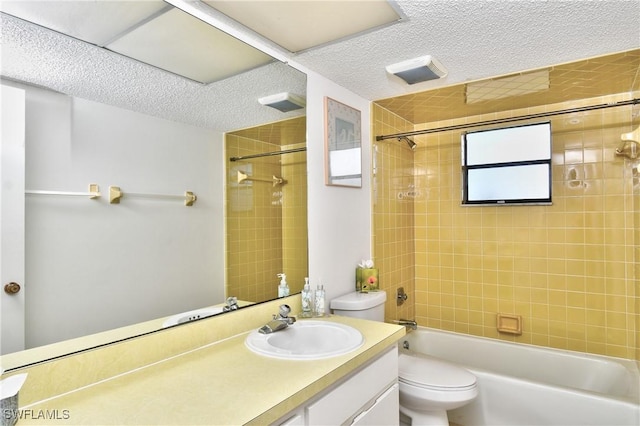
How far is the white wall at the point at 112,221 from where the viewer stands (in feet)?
3.34

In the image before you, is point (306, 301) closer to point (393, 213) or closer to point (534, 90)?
point (393, 213)

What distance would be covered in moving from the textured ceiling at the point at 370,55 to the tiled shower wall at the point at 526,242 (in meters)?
0.83

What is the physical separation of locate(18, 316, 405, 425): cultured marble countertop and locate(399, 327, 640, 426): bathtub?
1.32 meters

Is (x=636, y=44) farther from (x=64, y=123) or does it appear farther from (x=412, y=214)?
(x=64, y=123)

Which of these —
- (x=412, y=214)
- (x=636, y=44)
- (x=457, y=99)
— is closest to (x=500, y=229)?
(x=412, y=214)

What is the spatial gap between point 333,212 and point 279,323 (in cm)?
83

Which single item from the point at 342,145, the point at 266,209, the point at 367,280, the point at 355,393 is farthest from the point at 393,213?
the point at 355,393

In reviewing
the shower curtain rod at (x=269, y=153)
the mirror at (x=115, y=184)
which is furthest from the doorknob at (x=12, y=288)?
the shower curtain rod at (x=269, y=153)

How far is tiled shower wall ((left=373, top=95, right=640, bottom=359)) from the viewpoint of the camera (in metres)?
2.49

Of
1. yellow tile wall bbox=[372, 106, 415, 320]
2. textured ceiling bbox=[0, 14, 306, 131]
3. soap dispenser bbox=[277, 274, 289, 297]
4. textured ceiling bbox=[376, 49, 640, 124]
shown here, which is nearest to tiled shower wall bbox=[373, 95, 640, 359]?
yellow tile wall bbox=[372, 106, 415, 320]

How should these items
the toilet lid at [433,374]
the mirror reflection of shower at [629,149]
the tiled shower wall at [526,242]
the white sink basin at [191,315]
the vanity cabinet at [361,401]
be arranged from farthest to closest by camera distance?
the tiled shower wall at [526,242] → the mirror reflection of shower at [629,149] → the toilet lid at [433,374] → the white sink basin at [191,315] → the vanity cabinet at [361,401]

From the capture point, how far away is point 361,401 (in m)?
1.45

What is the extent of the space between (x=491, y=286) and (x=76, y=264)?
9.29 feet

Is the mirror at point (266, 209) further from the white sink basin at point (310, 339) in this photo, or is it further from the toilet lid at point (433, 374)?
the toilet lid at point (433, 374)
